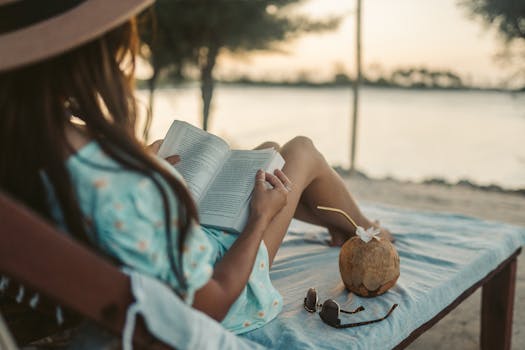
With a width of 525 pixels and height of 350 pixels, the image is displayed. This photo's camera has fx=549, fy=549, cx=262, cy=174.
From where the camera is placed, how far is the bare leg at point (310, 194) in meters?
1.68

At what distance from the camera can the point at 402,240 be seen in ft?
7.41

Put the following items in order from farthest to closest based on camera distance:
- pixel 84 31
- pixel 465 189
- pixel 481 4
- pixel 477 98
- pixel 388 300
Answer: pixel 477 98, pixel 481 4, pixel 465 189, pixel 388 300, pixel 84 31

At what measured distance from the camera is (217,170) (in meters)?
1.72

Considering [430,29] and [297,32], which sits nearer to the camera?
[297,32]

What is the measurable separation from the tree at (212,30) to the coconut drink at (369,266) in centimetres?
692

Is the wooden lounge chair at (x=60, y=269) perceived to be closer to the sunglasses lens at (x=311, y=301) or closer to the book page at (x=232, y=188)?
the book page at (x=232, y=188)

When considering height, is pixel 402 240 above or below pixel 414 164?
above

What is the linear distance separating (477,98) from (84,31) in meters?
18.6

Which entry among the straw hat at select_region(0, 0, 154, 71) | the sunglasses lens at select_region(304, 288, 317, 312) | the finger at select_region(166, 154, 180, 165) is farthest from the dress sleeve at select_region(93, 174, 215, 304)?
the finger at select_region(166, 154, 180, 165)

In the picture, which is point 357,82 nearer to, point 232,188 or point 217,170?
point 217,170

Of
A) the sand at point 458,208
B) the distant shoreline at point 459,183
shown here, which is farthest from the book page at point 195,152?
the distant shoreline at point 459,183

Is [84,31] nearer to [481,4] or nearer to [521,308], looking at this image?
[521,308]

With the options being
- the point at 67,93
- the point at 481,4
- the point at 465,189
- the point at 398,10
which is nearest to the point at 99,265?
the point at 67,93

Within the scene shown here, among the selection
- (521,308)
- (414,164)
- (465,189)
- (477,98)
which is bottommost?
(477,98)
